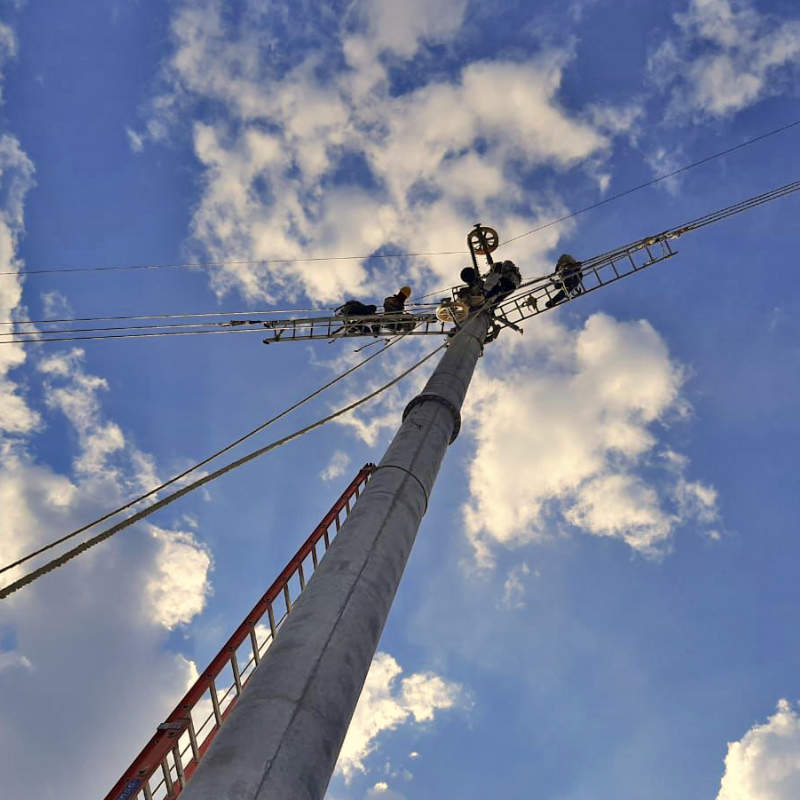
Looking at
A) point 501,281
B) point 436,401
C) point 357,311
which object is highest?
point 357,311

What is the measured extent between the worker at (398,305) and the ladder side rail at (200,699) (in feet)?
27.3

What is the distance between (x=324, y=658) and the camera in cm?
497

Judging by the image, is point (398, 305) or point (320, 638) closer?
point (320, 638)

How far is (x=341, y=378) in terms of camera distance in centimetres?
1366

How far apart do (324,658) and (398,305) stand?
1472 cm

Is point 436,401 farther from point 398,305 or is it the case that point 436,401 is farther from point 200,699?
point 398,305

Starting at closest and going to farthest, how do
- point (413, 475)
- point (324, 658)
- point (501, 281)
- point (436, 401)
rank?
point (324, 658) < point (413, 475) < point (436, 401) < point (501, 281)

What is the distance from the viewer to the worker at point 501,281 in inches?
523

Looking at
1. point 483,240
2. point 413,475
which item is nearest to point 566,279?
point 483,240

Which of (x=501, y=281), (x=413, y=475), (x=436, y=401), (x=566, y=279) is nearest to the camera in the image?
(x=413, y=475)

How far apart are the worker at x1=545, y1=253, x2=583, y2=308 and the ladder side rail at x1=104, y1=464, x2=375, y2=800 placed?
9193 mm

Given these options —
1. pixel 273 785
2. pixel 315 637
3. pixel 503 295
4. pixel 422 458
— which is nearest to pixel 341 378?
pixel 503 295

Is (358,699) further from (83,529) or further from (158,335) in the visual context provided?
(158,335)

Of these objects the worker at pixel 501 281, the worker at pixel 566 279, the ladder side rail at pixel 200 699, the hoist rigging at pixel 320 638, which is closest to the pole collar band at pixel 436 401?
the hoist rigging at pixel 320 638
